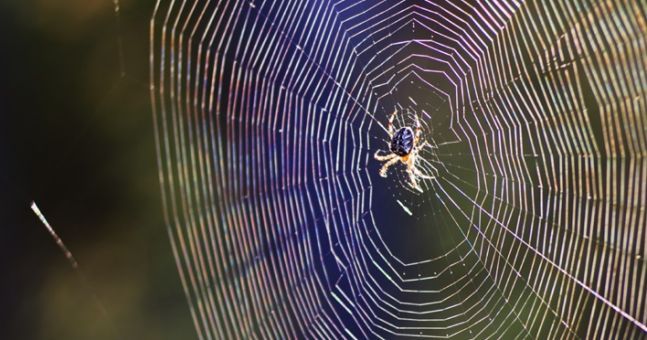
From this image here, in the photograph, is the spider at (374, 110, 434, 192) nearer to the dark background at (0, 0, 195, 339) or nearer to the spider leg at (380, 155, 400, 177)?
the spider leg at (380, 155, 400, 177)

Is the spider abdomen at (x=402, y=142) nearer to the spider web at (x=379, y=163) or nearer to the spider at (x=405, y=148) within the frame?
the spider at (x=405, y=148)

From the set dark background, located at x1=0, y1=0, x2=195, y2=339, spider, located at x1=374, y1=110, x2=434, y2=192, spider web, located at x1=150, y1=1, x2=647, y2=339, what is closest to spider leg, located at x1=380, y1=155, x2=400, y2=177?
spider, located at x1=374, y1=110, x2=434, y2=192

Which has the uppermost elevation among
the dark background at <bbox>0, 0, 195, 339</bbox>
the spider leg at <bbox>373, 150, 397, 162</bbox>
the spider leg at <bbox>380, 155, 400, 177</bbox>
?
the dark background at <bbox>0, 0, 195, 339</bbox>

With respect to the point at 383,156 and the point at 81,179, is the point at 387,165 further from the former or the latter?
the point at 81,179

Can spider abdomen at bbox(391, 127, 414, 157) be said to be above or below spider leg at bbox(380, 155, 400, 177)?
above

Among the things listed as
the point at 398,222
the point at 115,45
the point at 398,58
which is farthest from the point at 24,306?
the point at 398,58
